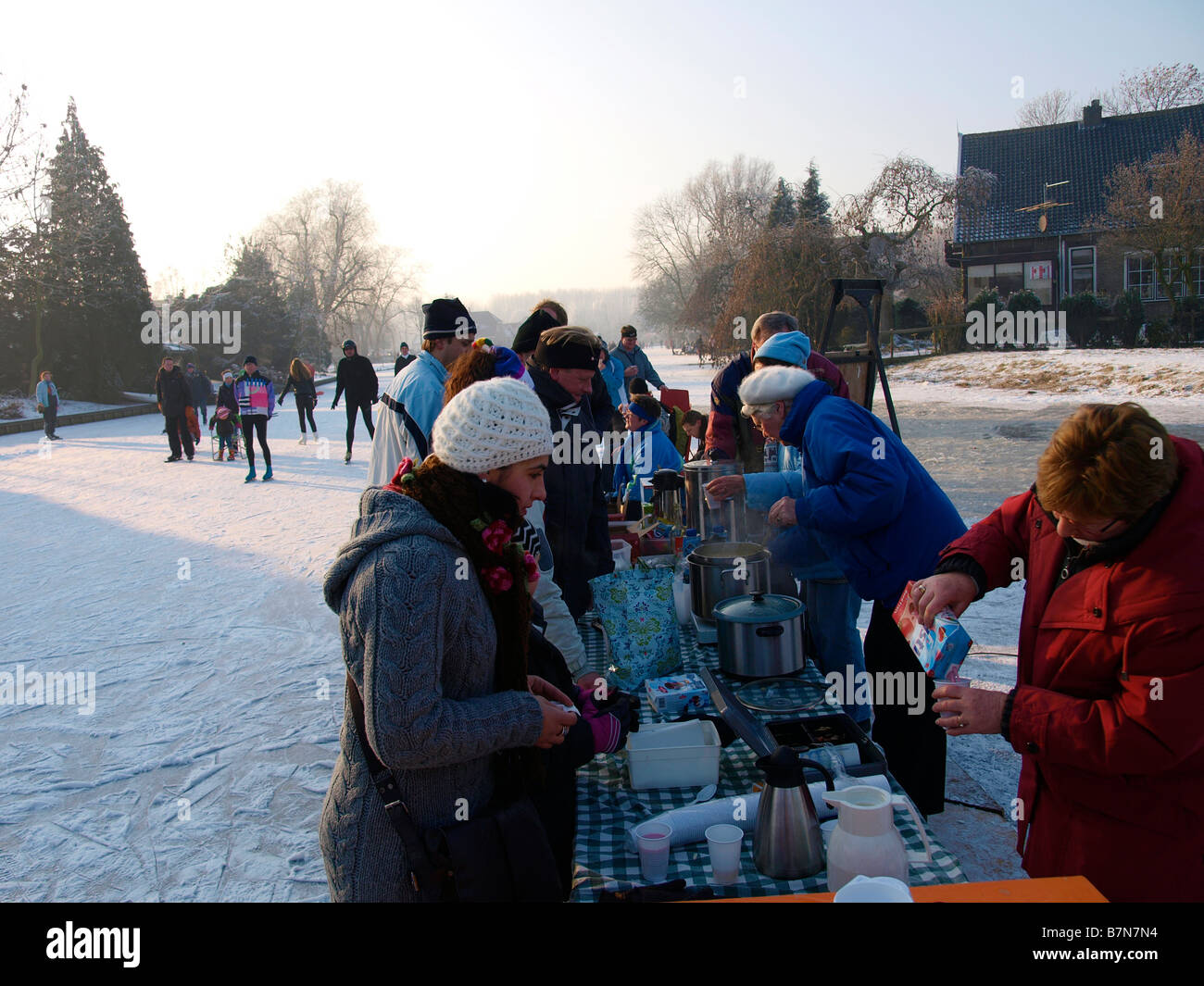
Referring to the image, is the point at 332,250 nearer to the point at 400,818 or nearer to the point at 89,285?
the point at 89,285

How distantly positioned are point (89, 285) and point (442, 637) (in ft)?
116

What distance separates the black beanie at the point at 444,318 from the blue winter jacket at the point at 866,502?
185 cm

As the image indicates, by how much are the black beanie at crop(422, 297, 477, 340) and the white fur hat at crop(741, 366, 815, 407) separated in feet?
5.06

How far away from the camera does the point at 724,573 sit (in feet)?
11.1

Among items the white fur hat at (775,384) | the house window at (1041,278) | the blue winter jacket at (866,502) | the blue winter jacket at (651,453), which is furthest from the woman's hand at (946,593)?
the house window at (1041,278)

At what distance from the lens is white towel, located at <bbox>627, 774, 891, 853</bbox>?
2.08 meters

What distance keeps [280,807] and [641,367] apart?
898 cm

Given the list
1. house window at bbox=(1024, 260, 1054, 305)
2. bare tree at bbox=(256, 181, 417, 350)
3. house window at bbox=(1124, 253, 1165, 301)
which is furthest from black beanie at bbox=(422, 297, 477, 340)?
bare tree at bbox=(256, 181, 417, 350)

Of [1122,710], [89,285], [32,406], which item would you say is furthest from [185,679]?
[89,285]

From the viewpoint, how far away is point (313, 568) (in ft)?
26.7

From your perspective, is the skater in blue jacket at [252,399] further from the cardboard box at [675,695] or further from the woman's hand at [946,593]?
the woman's hand at [946,593]

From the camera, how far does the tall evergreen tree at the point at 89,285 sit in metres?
29.7

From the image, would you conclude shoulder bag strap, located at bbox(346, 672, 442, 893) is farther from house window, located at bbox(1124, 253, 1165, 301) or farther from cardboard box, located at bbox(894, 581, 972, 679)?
house window, located at bbox(1124, 253, 1165, 301)
